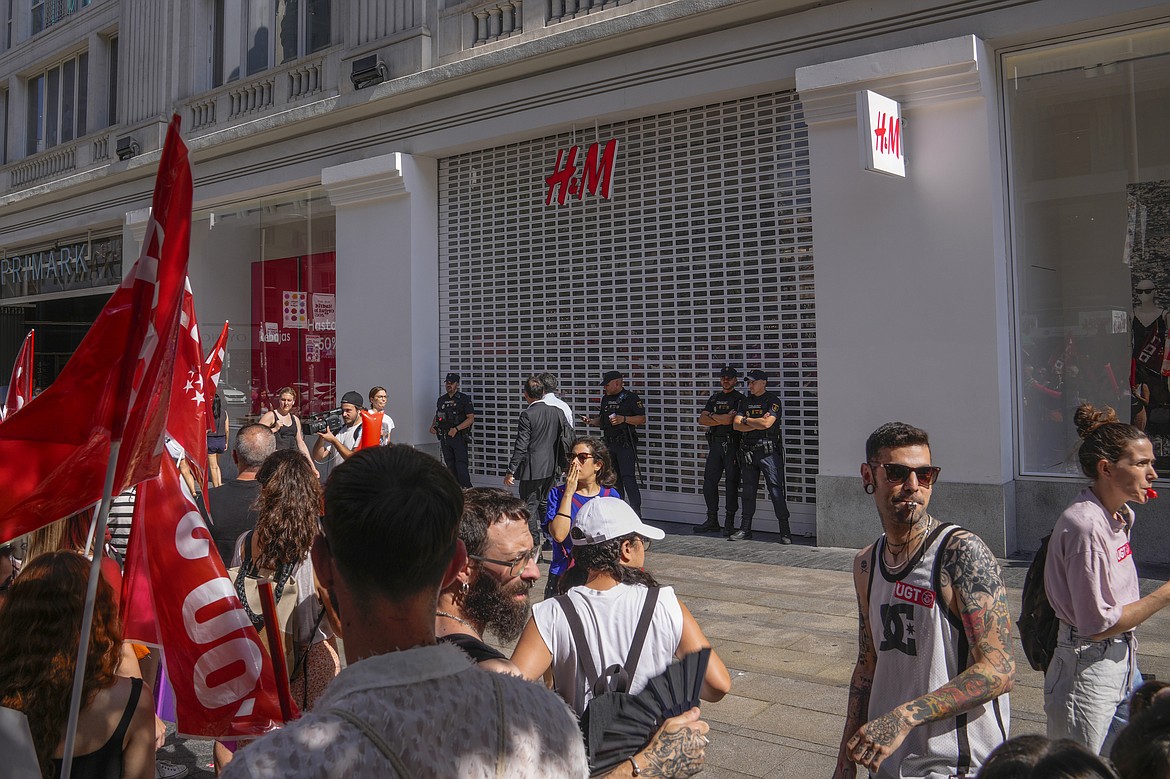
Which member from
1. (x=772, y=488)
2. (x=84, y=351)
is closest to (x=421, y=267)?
(x=772, y=488)

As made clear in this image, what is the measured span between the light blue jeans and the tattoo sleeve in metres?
0.82

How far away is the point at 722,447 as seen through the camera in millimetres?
10328

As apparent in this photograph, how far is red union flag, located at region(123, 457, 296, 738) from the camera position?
2.71 metres

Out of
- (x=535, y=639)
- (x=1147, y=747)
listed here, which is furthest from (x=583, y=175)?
(x=1147, y=747)

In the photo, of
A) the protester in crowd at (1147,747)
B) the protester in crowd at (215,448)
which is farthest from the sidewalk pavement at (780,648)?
the protester in crowd at (215,448)

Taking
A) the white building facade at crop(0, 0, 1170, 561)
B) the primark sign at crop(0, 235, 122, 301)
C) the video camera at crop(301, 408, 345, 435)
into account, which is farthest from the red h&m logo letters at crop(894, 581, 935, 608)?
the primark sign at crop(0, 235, 122, 301)

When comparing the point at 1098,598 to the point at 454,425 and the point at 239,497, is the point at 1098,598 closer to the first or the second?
the point at 239,497

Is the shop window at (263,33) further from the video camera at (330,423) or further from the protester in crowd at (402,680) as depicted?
the protester in crowd at (402,680)

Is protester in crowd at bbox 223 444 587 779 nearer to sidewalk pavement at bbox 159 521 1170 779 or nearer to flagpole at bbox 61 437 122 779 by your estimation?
flagpole at bbox 61 437 122 779

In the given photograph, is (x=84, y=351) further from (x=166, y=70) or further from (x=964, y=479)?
(x=166, y=70)

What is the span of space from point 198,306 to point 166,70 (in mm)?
4283

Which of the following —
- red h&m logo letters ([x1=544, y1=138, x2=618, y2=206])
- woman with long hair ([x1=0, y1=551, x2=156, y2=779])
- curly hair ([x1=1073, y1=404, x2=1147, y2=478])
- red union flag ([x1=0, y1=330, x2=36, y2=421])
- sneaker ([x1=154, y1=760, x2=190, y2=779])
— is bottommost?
sneaker ([x1=154, y1=760, x2=190, y2=779])

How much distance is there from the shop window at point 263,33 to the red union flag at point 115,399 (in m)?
13.1

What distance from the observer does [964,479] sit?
28.5ft
